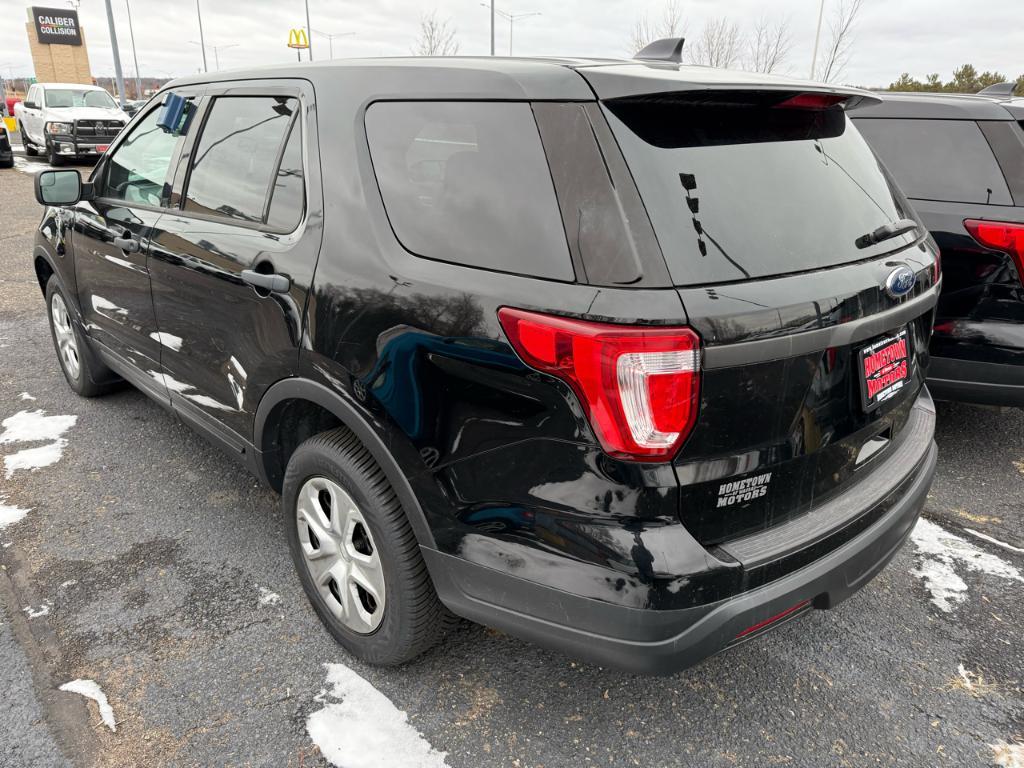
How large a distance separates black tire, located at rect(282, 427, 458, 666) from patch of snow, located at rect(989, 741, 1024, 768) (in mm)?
1559

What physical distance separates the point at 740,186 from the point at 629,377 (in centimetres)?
60

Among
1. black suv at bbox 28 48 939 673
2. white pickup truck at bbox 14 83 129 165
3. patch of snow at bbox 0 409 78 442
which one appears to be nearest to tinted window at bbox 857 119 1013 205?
Result: black suv at bbox 28 48 939 673

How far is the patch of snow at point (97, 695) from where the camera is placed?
212 centimetres

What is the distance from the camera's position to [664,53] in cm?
233

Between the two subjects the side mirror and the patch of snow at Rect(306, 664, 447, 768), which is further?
the side mirror

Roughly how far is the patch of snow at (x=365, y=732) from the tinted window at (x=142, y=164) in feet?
7.07

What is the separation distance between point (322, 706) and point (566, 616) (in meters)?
0.92

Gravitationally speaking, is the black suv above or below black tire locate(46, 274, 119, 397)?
above

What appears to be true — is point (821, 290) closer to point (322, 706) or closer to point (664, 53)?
point (664, 53)

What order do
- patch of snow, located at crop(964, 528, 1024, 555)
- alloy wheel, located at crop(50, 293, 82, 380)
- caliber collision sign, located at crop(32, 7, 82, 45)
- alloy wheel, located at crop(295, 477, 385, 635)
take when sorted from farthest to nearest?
caliber collision sign, located at crop(32, 7, 82, 45), alloy wheel, located at crop(50, 293, 82, 380), patch of snow, located at crop(964, 528, 1024, 555), alloy wheel, located at crop(295, 477, 385, 635)

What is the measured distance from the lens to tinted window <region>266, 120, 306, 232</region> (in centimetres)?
Result: 232

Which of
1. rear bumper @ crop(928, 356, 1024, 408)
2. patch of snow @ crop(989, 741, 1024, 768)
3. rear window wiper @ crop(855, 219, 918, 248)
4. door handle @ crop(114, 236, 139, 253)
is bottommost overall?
patch of snow @ crop(989, 741, 1024, 768)

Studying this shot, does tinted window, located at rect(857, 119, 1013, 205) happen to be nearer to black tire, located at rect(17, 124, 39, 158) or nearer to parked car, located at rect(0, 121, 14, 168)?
parked car, located at rect(0, 121, 14, 168)

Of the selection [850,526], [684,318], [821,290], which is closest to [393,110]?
[684,318]
